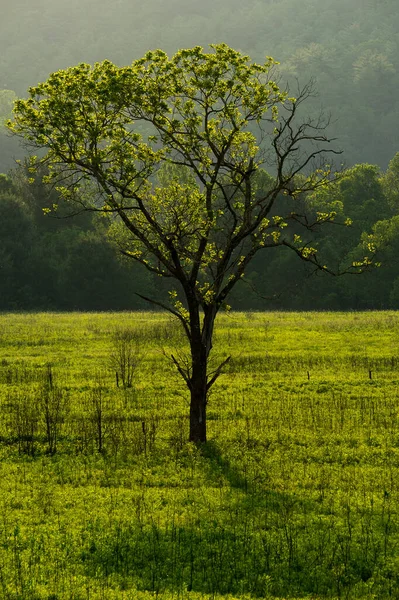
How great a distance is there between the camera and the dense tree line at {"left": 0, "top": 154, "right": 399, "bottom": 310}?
3536 inches

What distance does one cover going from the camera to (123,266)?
9225cm

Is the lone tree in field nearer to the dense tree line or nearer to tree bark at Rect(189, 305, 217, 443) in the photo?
tree bark at Rect(189, 305, 217, 443)

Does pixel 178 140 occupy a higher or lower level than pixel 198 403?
higher

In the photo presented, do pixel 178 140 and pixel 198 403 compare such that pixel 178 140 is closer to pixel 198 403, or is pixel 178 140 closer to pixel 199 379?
pixel 199 379

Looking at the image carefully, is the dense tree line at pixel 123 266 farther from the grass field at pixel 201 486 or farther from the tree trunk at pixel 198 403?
the tree trunk at pixel 198 403

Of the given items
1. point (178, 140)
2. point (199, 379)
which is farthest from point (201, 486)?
point (178, 140)

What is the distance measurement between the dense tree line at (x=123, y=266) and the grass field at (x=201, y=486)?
56924mm

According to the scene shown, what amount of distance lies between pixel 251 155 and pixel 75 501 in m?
11.2

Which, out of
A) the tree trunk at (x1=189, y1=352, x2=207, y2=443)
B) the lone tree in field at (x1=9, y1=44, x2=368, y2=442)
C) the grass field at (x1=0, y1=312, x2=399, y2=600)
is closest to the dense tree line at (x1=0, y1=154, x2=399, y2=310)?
the grass field at (x1=0, y1=312, x2=399, y2=600)

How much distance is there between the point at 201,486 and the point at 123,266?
75.9 m

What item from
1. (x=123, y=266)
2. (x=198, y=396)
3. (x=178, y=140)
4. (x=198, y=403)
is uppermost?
(x=123, y=266)

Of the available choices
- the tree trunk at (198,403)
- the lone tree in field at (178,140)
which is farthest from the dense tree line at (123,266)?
the tree trunk at (198,403)

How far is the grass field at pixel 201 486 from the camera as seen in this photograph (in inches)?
493

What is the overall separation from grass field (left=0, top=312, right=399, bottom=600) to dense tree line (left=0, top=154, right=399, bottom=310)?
56924 mm
